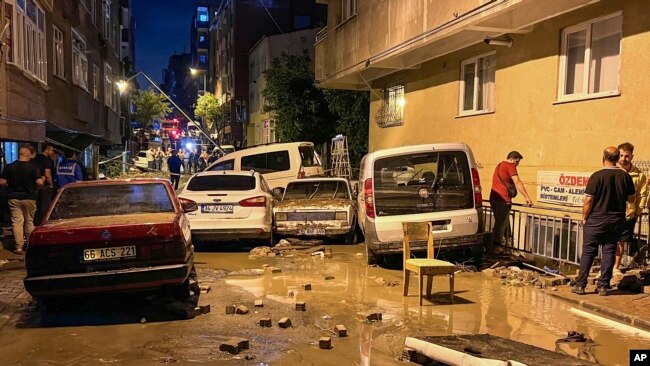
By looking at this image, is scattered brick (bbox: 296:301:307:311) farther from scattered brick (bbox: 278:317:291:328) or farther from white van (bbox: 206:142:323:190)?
white van (bbox: 206:142:323:190)

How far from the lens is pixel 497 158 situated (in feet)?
37.2

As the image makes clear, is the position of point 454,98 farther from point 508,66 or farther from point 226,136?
point 226,136

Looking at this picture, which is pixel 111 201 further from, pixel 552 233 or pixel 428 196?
pixel 552 233

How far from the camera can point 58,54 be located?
1694cm

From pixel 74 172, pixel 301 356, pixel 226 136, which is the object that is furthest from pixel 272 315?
pixel 226 136

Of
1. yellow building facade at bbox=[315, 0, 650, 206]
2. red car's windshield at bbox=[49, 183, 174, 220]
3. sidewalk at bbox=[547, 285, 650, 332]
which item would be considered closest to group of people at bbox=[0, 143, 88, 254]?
red car's windshield at bbox=[49, 183, 174, 220]

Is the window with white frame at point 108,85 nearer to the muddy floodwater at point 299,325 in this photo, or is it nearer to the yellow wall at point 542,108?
the yellow wall at point 542,108

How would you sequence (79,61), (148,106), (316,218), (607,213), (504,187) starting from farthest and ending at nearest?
(148,106) < (79,61) < (316,218) < (504,187) < (607,213)

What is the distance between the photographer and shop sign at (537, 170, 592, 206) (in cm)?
895

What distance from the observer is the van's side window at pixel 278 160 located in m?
15.4

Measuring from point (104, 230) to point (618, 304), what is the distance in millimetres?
5910

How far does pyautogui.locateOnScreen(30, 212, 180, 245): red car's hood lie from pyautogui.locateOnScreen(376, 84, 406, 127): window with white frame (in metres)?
10.7

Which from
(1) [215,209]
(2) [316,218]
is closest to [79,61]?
(1) [215,209]

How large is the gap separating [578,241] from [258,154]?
9.47m
